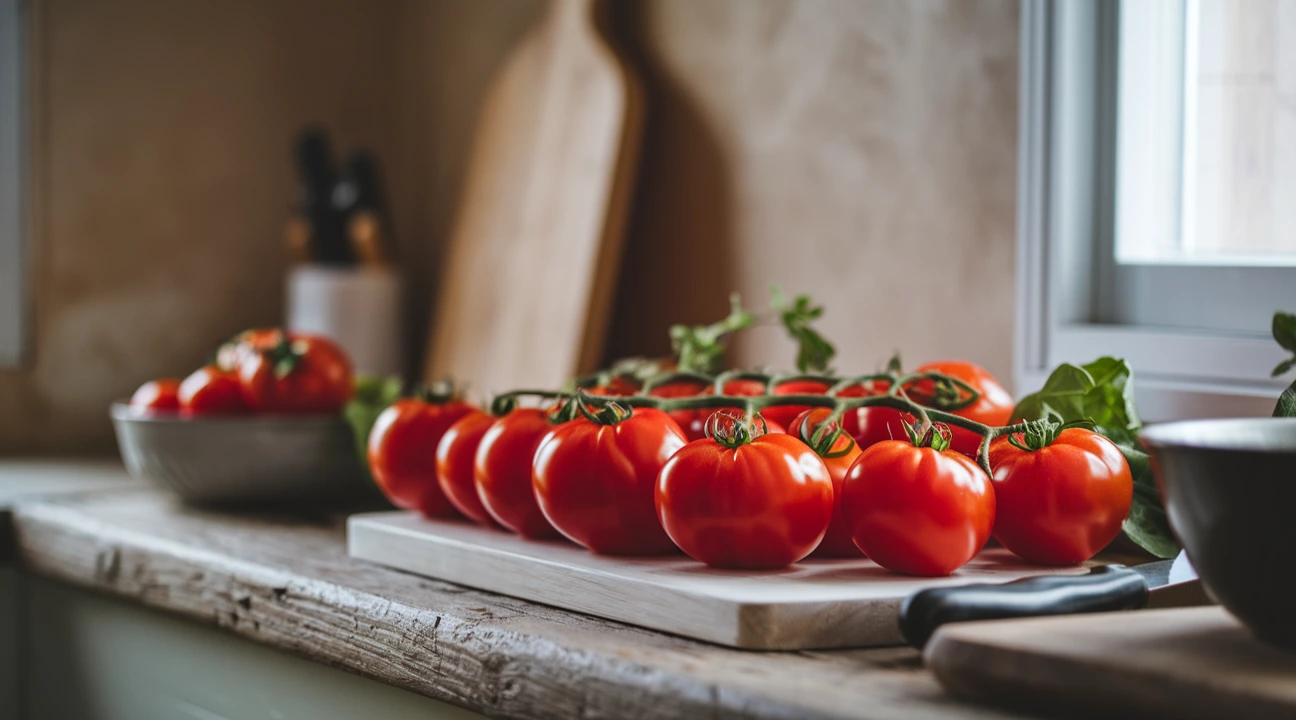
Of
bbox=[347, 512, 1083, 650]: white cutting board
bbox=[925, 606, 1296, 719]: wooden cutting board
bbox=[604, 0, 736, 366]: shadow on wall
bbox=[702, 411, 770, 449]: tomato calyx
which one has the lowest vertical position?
bbox=[347, 512, 1083, 650]: white cutting board

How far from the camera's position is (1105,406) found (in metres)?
0.79

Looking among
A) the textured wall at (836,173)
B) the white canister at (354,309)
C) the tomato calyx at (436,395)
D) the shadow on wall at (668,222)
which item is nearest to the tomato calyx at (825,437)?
the tomato calyx at (436,395)

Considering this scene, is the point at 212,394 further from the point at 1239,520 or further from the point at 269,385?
the point at 1239,520

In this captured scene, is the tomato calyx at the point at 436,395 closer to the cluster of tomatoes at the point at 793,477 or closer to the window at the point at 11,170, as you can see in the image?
the cluster of tomatoes at the point at 793,477

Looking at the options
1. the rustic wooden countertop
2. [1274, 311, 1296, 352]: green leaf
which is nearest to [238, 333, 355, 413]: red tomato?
the rustic wooden countertop

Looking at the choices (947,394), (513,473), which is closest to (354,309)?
(513,473)

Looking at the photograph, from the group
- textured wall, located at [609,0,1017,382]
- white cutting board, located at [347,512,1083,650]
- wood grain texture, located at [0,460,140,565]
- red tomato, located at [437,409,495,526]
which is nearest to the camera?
white cutting board, located at [347,512,1083,650]

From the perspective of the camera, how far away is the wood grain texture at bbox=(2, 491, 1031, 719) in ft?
1.82

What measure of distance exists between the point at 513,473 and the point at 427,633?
12cm

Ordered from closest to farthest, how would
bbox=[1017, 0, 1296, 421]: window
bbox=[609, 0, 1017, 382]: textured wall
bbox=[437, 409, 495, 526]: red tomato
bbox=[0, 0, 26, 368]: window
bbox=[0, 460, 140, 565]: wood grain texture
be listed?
bbox=[437, 409, 495, 526]: red tomato
bbox=[1017, 0, 1296, 421]: window
bbox=[609, 0, 1017, 382]: textured wall
bbox=[0, 460, 140, 565]: wood grain texture
bbox=[0, 0, 26, 368]: window

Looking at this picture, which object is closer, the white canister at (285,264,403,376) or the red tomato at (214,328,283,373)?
the red tomato at (214,328,283,373)

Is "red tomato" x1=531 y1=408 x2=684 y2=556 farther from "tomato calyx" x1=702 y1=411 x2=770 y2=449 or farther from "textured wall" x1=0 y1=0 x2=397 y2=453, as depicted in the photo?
"textured wall" x1=0 y1=0 x2=397 y2=453

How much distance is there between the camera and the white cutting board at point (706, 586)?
0.62 meters

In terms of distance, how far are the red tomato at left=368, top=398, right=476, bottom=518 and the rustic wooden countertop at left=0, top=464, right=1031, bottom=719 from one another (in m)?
0.06
